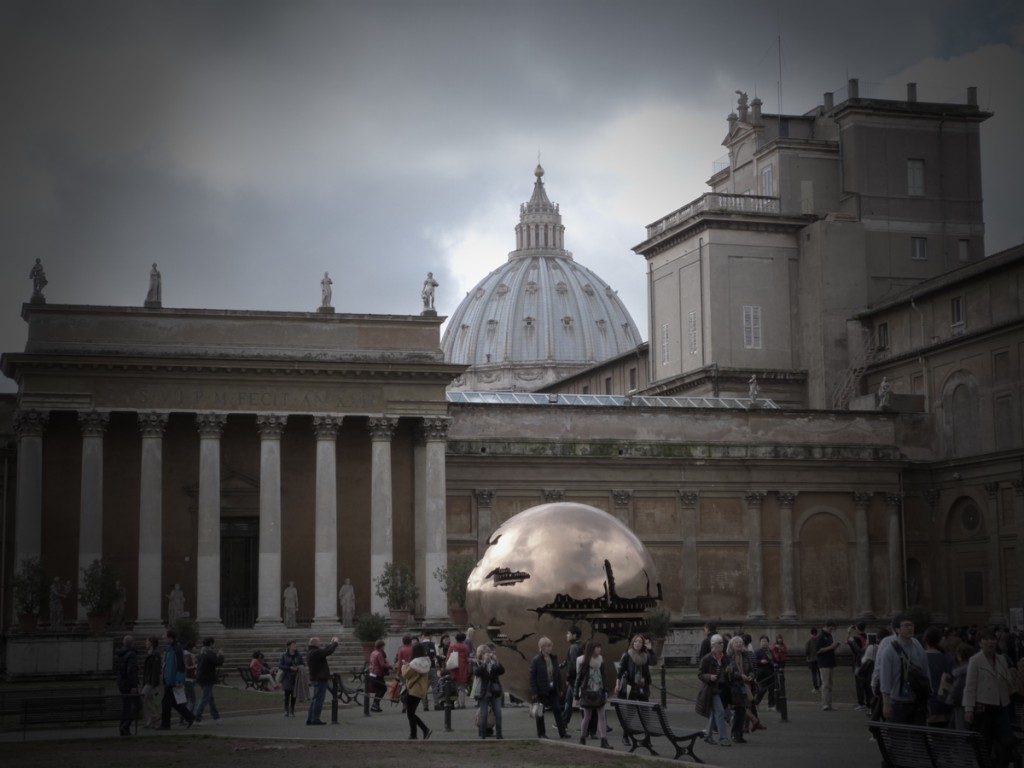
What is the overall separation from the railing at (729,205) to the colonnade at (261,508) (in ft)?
70.4

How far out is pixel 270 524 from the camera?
53.7 metres

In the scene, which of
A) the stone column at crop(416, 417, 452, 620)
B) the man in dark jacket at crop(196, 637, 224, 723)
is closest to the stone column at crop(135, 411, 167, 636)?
the stone column at crop(416, 417, 452, 620)

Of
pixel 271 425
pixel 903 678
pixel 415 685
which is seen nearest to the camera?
pixel 903 678

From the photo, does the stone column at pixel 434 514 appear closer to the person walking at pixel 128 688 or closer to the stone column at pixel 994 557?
the stone column at pixel 994 557

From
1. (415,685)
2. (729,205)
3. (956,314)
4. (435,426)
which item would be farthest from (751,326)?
(415,685)

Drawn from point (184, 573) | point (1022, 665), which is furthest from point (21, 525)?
point (1022, 665)

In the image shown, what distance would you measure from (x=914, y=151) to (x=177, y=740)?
174ft

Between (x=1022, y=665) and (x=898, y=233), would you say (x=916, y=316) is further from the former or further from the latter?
(x=1022, y=665)

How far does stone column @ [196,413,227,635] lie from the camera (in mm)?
52844

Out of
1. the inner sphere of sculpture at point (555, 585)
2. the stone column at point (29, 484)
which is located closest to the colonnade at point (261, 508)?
the stone column at point (29, 484)

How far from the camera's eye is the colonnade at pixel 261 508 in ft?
171

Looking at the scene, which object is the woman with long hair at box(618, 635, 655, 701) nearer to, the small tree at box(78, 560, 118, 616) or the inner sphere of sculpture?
the inner sphere of sculpture

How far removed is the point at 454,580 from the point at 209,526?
26.9 ft

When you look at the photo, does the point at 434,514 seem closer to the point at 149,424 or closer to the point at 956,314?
the point at 149,424
